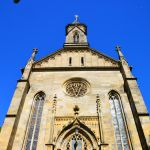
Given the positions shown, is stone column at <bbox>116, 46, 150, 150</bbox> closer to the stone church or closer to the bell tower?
the stone church

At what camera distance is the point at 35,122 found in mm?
17359

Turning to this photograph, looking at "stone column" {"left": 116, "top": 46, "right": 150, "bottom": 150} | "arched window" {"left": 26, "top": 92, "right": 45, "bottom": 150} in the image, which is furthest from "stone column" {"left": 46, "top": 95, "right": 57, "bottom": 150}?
Result: "stone column" {"left": 116, "top": 46, "right": 150, "bottom": 150}

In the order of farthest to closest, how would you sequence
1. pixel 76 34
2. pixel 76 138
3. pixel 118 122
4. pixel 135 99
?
pixel 76 34 → pixel 135 99 → pixel 118 122 → pixel 76 138

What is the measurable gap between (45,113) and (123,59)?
9.25 meters

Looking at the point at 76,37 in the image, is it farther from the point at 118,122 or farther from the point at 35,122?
the point at 118,122

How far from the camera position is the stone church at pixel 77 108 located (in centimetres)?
1552

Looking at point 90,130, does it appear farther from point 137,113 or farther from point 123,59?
point 123,59

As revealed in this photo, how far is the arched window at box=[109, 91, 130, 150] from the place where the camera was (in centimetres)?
1562

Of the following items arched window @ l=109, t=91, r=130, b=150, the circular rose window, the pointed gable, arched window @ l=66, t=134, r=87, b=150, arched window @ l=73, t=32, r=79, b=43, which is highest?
arched window @ l=73, t=32, r=79, b=43

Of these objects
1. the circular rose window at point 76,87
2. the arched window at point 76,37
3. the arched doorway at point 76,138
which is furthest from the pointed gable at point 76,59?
the arched doorway at point 76,138

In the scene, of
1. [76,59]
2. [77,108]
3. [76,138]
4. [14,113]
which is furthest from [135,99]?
[14,113]

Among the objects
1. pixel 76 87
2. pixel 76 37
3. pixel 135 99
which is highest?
pixel 76 37

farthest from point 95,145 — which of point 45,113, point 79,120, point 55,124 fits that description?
point 45,113

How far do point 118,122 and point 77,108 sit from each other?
126 inches
